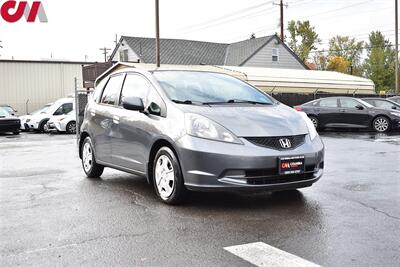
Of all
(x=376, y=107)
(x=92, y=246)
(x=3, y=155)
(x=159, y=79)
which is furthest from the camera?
(x=376, y=107)

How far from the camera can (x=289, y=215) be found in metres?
5.29

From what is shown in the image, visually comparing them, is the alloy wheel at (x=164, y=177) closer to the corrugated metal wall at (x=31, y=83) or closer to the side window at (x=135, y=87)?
the side window at (x=135, y=87)

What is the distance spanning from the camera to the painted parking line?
12.5 feet

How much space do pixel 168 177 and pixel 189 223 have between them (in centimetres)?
93

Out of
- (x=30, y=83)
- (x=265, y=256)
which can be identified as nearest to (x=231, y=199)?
(x=265, y=256)

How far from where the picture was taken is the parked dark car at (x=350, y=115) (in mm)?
18250

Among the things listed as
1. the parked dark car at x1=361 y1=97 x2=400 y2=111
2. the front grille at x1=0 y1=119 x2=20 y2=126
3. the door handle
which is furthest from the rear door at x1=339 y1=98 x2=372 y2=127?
the front grille at x1=0 y1=119 x2=20 y2=126

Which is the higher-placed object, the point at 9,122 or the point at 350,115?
the point at 350,115

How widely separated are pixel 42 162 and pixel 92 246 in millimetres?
6554

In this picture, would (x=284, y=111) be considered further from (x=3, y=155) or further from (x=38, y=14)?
(x=38, y=14)

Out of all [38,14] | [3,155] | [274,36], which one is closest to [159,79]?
[3,155]

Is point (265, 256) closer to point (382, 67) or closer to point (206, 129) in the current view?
point (206, 129)

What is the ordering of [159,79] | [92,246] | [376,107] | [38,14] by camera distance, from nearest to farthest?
1. [92,246]
2. [159,79]
3. [376,107]
4. [38,14]

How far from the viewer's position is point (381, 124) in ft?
60.1
